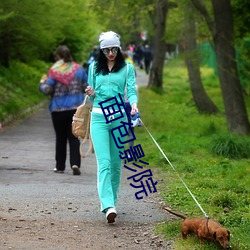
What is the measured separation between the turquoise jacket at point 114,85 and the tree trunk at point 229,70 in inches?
337

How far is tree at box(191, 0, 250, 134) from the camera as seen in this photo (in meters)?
15.8

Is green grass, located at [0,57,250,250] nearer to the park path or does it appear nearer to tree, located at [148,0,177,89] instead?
the park path

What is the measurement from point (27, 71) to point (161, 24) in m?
6.83

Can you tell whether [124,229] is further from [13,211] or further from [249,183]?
[249,183]

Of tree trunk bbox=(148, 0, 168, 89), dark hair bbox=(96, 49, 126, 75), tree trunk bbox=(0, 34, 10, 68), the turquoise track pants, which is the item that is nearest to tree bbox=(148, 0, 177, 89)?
tree trunk bbox=(148, 0, 168, 89)

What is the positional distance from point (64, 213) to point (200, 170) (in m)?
3.86

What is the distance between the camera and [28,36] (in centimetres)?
2000

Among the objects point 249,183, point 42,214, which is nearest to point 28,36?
point 249,183

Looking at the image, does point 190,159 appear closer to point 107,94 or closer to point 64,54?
point 64,54

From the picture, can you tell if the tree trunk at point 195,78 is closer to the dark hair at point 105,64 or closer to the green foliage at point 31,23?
the green foliage at point 31,23

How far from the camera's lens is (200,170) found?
11242mm

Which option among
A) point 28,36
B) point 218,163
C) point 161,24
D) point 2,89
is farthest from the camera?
point 161,24

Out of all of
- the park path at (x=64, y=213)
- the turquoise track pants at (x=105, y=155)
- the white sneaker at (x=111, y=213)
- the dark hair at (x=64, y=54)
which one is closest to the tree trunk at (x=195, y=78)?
the park path at (x=64, y=213)

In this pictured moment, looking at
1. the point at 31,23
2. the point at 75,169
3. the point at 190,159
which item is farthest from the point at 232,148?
the point at 31,23
